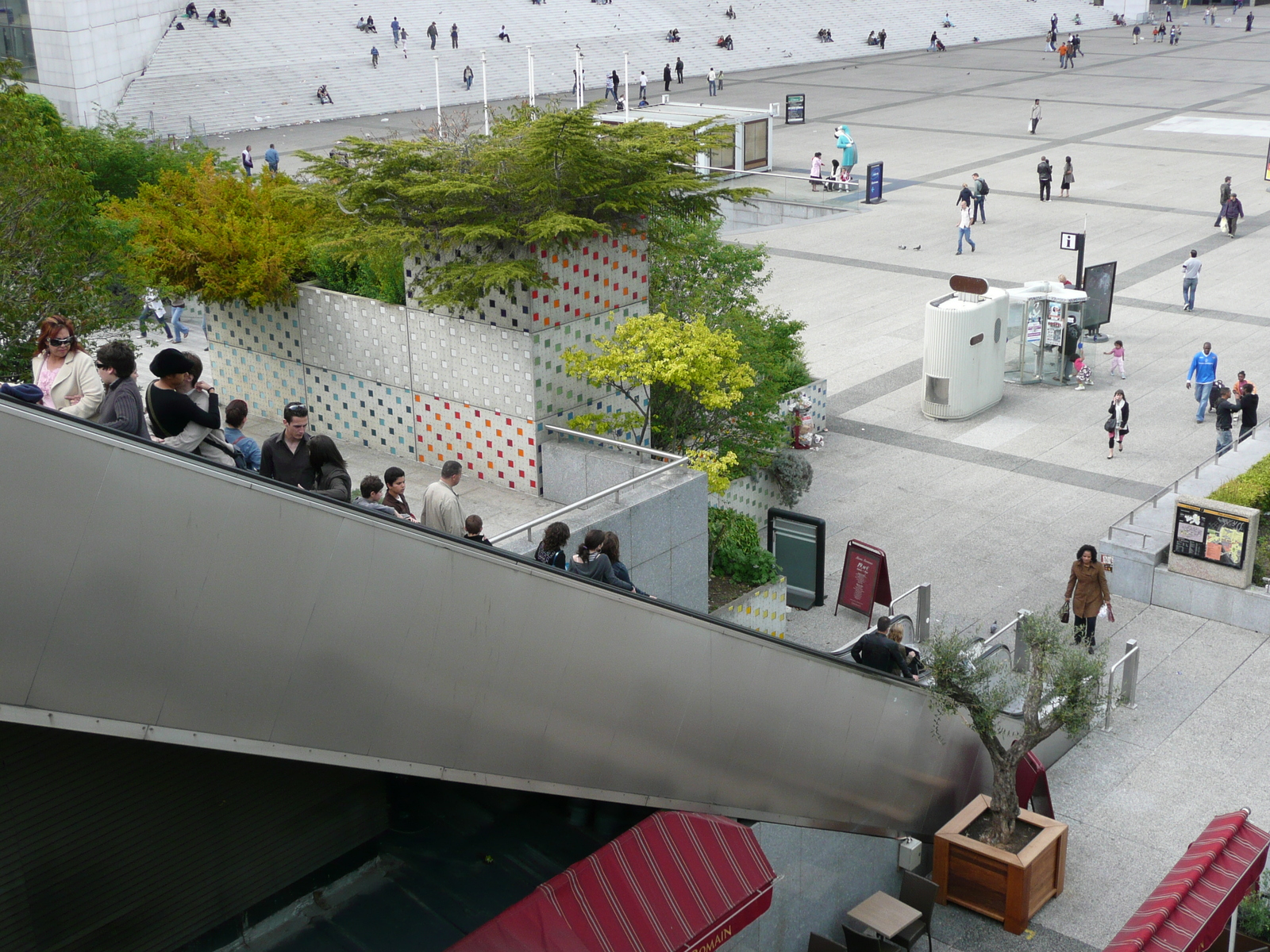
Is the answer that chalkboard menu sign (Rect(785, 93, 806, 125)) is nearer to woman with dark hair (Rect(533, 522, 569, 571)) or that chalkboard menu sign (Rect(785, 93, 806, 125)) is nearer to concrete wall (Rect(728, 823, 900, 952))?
concrete wall (Rect(728, 823, 900, 952))

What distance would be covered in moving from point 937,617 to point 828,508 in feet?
10.6

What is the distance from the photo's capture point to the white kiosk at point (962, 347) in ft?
66.1

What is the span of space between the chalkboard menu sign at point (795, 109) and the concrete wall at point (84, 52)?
25141 millimetres

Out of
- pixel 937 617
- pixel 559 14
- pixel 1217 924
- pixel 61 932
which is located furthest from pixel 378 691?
pixel 559 14

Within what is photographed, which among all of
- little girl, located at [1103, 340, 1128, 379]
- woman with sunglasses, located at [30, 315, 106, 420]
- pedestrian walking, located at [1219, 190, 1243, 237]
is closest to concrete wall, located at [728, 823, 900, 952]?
woman with sunglasses, located at [30, 315, 106, 420]

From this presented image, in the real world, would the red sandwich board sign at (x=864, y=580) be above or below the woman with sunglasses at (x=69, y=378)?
below

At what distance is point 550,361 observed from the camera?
484 inches

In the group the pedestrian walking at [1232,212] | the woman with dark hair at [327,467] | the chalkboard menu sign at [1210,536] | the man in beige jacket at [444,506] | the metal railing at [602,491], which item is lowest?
the chalkboard menu sign at [1210,536]

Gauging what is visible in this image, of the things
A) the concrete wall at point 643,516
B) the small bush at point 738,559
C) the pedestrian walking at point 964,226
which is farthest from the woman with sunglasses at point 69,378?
the pedestrian walking at point 964,226

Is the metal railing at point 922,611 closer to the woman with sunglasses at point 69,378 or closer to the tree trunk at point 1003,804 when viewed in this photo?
the tree trunk at point 1003,804

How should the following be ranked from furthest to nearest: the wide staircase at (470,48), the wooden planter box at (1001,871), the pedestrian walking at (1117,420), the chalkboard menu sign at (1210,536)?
the wide staircase at (470,48) → the pedestrian walking at (1117,420) → the chalkboard menu sign at (1210,536) → the wooden planter box at (1001,871)

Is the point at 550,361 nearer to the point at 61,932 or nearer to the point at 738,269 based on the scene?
the point at 738,269

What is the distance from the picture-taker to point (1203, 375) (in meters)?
19.7

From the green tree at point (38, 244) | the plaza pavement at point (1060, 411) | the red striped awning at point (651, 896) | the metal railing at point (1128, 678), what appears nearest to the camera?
the red striped awning at point (651, 896)
